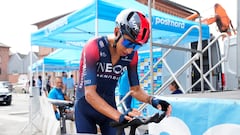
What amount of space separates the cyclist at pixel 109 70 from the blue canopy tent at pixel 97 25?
2621 millimetres

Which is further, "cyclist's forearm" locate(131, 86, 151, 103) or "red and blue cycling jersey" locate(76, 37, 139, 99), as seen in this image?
"cyclist's forearm" locate(131, 86, 151, 103)

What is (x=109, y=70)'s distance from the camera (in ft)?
7.57

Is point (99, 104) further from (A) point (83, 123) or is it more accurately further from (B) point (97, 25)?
(B) point (97, 25)

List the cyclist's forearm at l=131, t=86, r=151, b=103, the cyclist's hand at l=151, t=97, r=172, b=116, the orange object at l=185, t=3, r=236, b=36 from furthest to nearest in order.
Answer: the orange object at l=185, t=3, r=236, b=36
the cyclist's forearm at l=131, t=86, r=151, b=103
the cyclist's hand at l=151, t=97, r=172, b=116

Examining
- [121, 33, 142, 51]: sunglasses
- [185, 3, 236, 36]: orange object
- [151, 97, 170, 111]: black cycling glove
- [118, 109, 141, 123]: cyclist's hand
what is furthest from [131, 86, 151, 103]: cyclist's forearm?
[185, 3, 236, 36]: orange object

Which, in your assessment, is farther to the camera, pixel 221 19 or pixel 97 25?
pixel 221 19

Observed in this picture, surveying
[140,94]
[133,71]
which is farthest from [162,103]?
[133,71]

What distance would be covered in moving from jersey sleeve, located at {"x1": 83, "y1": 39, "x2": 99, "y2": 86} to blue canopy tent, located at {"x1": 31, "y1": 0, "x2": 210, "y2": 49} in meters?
2.73

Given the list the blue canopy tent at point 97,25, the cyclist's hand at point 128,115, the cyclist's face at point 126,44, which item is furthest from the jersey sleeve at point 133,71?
the blue canopy tent at point 97,25

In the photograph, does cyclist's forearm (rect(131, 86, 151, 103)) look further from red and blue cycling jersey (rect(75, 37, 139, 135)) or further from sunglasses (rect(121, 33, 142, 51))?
sunglasses (rect(121, 33, 142, 51))

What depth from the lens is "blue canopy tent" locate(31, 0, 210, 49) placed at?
519cm

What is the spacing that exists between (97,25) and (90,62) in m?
2.79

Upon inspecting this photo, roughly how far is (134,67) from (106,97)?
0.34 metres

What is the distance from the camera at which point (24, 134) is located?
298 inches
